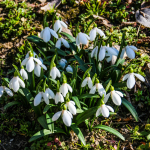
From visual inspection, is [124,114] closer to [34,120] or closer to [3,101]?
[34,120]

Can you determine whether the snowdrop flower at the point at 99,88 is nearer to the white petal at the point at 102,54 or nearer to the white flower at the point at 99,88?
the white flower at the point at 99,88

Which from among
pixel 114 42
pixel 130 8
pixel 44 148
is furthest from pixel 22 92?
pixel 130 8

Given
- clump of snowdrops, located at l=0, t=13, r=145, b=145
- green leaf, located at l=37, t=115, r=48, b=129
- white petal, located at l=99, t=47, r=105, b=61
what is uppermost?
white petal, located at l=99, t=47, r=105, b=61

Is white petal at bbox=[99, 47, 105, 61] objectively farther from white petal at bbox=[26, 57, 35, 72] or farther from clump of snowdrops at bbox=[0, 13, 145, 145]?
white petal at bbox=[26, 57, 35, 72]

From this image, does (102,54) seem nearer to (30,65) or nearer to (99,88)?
(99,88)

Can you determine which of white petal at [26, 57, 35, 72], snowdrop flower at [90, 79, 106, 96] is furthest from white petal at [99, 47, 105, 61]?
white petal at [26, 57, 35, 72]

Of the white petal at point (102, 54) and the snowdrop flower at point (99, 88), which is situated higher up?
the white petal at point (102, 54)

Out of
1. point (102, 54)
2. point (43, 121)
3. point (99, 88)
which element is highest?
point (102, 54)

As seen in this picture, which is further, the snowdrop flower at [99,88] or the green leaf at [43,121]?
the green leaf at [43,121]

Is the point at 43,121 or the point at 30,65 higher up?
the point at 30,65

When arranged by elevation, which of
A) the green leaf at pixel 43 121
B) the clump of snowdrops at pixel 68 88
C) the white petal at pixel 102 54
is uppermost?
the white petal at pixel 102 54

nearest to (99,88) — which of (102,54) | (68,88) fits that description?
(68,88)

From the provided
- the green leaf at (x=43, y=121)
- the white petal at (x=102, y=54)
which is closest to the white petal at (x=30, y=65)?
the green leaf at (x=43, y=121)
